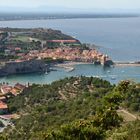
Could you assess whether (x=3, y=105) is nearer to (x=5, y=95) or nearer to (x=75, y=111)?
(x=5, y=95)

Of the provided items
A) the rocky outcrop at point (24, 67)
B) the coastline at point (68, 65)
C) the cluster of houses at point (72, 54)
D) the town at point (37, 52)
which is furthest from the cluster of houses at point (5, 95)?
the cluster of houses at point (72, 54)

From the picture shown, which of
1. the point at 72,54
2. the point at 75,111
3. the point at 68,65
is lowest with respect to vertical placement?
the point at 68,65

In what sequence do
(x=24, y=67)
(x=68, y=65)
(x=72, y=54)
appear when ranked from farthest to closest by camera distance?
(x=72, y=54)
(x=68, y=65)
(x=24, y=67)

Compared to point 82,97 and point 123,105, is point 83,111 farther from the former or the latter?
point 82,97

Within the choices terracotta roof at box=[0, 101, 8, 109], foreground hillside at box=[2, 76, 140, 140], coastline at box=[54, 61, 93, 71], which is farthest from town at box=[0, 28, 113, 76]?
foreground hillside at box=[2, 76, 140, 140]

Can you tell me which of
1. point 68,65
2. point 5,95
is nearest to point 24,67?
point 68,65

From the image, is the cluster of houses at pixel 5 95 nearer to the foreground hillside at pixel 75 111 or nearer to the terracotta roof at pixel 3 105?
the terracotta roof at pixel 3 105

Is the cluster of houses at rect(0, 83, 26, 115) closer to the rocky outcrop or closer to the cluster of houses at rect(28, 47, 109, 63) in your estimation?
the rocky outcrop
